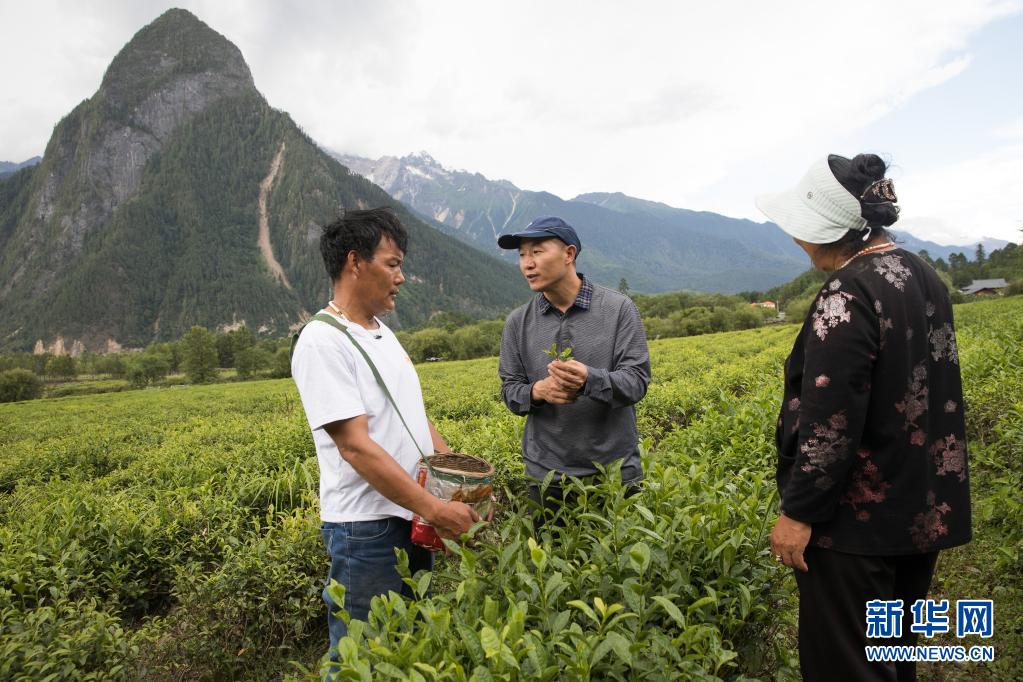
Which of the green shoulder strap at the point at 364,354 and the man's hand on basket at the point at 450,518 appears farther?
the green shoulder strap at the point at 364,354

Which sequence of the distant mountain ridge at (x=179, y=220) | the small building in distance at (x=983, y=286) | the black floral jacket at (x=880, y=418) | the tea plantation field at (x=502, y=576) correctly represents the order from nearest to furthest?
the tea plantation field at (x=502, y=576), the black floral jacket at (x=880, y=418), the small building in distance at (x=983, y=286), the distant mountain ridge at (x=179, y=220)

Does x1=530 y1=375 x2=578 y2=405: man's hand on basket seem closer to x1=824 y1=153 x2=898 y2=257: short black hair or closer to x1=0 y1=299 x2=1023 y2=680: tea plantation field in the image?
x1=0 y1=299 x2=1023 y2=680: tea plantation field

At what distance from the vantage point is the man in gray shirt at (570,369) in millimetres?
2678

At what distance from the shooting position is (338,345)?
2.21m

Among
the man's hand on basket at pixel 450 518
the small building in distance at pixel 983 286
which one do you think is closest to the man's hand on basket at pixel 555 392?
the man's hand on basket at pixel 450 518

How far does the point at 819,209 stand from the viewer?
201 cm

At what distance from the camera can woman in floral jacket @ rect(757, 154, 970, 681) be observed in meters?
1.81

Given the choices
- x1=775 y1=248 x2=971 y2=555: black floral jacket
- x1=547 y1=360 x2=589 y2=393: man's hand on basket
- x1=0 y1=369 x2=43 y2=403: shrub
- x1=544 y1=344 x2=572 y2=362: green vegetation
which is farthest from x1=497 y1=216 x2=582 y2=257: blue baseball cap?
x1=0 y1=369 x2=43 y2=403: shrub

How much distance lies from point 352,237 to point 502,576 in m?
1.48

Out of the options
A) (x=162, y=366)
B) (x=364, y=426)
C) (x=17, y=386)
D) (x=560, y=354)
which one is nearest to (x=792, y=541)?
(x=560, y=354)

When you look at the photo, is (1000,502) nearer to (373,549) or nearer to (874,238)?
(874,238)

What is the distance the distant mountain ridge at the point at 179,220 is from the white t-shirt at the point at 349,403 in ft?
439

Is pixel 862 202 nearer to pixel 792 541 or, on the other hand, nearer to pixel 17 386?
pixel 792 541

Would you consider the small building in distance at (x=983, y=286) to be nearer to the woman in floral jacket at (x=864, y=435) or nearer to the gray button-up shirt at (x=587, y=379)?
the gray button-up shirt at (x=587, y=379)
